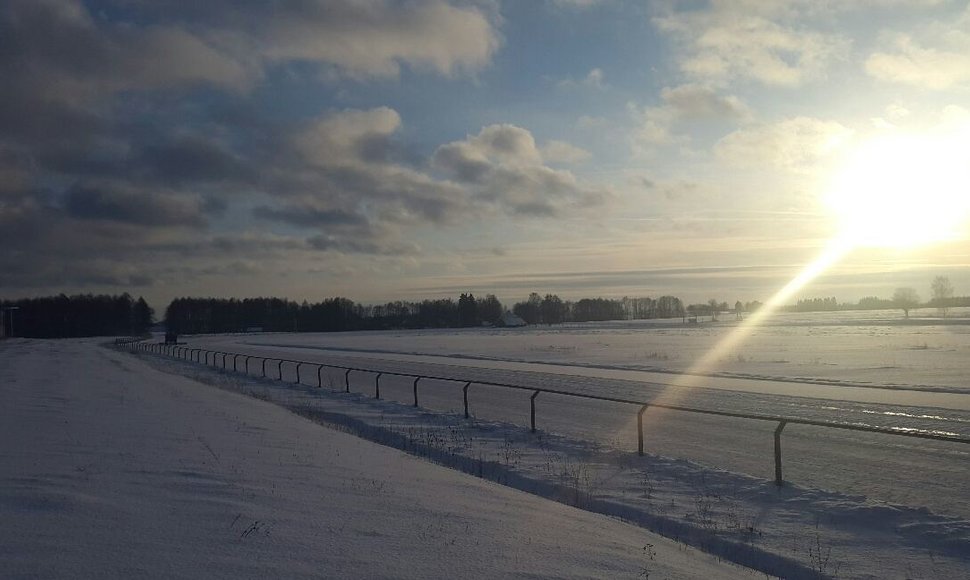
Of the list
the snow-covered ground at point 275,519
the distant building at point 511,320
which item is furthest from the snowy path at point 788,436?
the distant building at point 511,320

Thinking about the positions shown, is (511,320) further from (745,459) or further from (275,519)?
(275,519)

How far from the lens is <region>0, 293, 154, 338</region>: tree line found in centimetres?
18075

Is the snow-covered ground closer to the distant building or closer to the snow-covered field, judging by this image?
the snow-covered field

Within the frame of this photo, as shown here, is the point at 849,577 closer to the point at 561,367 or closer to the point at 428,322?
the point at 561,367

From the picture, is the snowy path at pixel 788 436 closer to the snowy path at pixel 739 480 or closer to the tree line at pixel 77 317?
the snowy path at pixel 739 480

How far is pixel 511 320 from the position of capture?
6973 inches

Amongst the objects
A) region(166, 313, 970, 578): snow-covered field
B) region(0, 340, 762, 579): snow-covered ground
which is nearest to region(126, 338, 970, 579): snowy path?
region(166, 313, 970, 578): snow-covered field

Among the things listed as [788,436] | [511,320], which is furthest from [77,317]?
[788,436]

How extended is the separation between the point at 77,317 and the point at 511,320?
10486 centimetres

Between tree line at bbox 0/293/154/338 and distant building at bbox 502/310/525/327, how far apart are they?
295 feet

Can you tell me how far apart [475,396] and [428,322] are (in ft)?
553

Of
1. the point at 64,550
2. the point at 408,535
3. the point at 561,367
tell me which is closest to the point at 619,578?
the point at 408,535

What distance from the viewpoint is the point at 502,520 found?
7875 millimetres

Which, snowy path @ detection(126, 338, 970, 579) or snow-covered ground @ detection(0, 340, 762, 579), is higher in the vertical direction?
snow-covered ground @ detection(0, 340, 762, 579)
